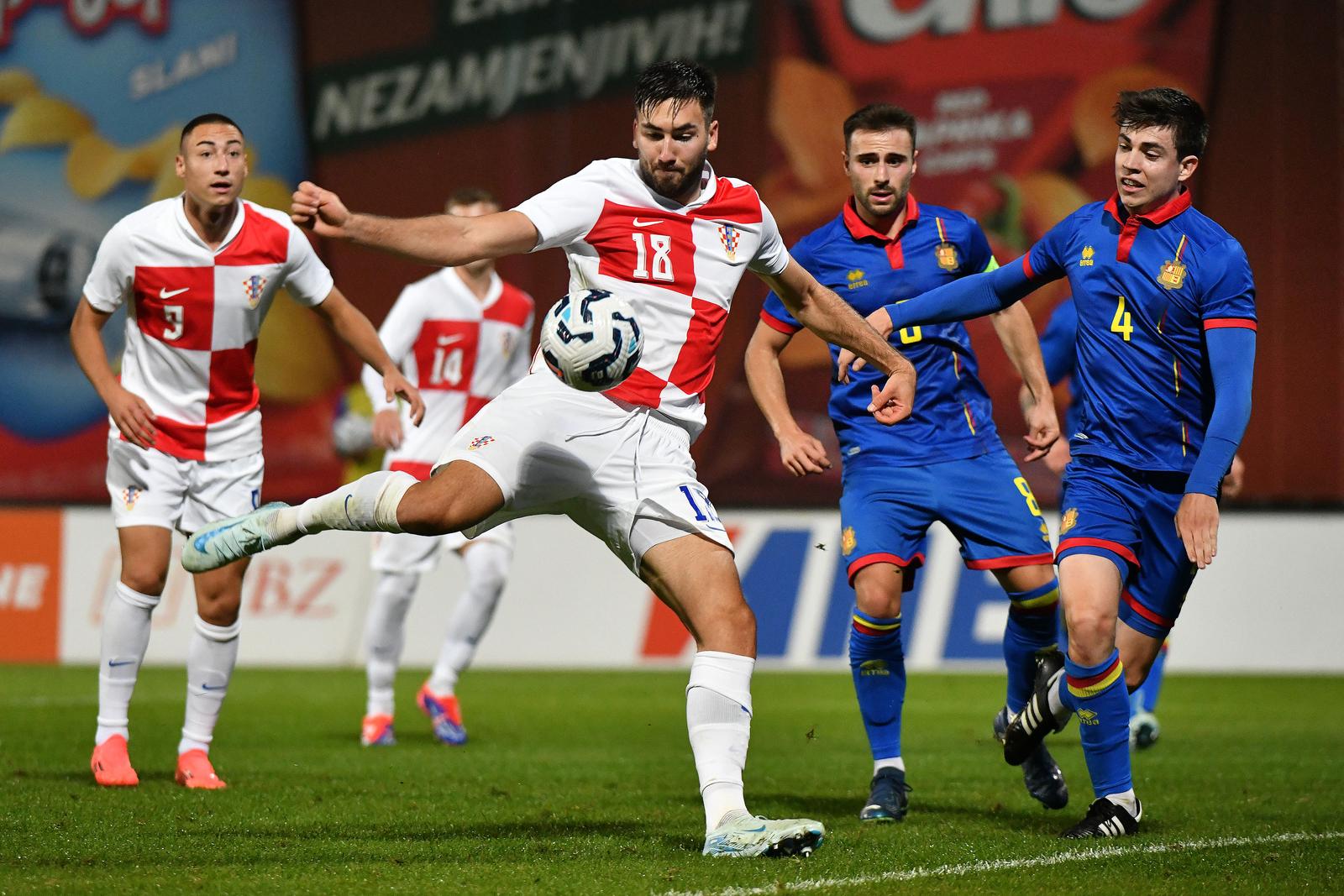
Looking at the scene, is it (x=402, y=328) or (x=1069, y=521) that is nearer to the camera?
(x=1069, y=521)

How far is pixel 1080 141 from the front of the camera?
1489 cm

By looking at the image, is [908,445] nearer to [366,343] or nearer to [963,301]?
[963,301]

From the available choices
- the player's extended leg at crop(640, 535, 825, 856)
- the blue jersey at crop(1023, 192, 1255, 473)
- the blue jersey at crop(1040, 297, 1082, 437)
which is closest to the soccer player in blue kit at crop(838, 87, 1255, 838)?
the blue jersey at crop(1023, 192, 1255, 473)

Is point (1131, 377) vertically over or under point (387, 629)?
over

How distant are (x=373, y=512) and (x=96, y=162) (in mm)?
11869

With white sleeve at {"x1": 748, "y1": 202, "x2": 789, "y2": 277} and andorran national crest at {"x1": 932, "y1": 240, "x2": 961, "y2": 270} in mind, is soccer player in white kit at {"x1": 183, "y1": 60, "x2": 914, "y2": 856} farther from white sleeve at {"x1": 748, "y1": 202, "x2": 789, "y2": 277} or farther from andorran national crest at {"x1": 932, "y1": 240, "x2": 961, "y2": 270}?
andorran national crest at {"x1": 932, "y1": 240, "x2": 961, "y2": 270}

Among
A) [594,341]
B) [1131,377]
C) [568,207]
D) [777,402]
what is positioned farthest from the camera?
[777,402]

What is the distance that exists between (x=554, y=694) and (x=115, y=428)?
5282 mm

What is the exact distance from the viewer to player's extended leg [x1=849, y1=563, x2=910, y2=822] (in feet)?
20.7

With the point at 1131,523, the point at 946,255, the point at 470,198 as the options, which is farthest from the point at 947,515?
the point at 470,198

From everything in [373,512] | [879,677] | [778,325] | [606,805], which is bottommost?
[606,805]

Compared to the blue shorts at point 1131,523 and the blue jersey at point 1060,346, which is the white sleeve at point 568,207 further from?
the blue jersey at point 1060,346

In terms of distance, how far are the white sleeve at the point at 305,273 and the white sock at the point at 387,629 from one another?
250 centimetres

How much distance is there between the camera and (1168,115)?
18.4 feet
